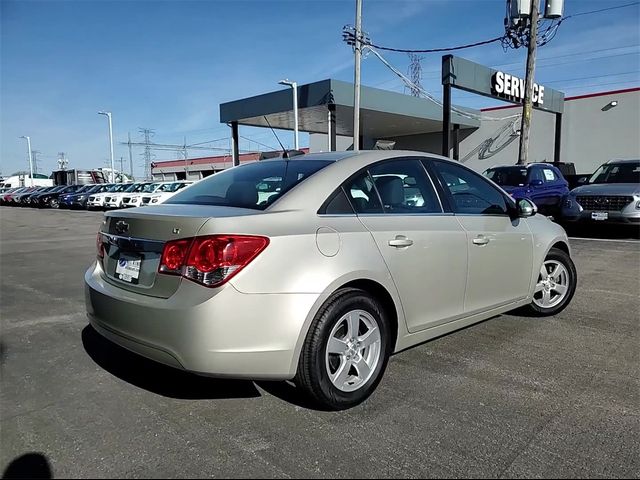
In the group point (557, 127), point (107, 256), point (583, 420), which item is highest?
point (557, 127)

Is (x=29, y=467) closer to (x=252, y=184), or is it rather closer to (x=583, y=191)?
(x=252, y=184)

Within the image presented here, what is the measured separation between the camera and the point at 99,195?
28.8m

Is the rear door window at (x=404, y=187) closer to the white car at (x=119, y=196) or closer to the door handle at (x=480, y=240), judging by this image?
the door handle at (x=480, y=240)

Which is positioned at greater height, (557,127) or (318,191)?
(557,127)

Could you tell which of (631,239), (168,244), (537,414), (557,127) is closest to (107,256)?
(168,244)

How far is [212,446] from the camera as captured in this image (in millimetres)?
2582

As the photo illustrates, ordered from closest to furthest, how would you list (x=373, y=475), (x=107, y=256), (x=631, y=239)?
(x=373, y=475) → (x=107, y=256) → (x=631, y=239)

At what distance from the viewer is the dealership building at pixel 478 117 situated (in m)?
21.4

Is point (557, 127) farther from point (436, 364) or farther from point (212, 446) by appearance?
point (212, 446)

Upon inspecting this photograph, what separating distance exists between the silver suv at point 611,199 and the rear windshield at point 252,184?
9702 mm

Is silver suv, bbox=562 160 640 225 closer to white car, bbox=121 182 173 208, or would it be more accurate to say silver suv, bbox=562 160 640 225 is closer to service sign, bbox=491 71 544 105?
service sign, bbox=491 71 544 105

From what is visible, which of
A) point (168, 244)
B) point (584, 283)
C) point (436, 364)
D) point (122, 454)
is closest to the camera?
point (122, 454)

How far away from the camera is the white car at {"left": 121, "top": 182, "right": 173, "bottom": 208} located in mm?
26047

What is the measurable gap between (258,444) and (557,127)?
2854cm
